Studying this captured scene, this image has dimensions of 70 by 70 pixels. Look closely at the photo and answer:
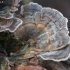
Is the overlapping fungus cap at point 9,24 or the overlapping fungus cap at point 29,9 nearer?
the overlapping fungus cap at point 9,24

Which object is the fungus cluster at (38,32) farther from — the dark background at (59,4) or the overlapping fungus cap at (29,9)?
the dark background at (59,4)

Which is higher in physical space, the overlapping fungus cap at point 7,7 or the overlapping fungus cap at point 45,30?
the overlapping fungus cap at point 7,7

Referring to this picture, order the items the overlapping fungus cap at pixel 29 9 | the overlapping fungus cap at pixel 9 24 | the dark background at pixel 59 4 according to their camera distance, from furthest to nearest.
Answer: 1. the dark background at pixel 59 4
2. the overlapping fungus cap at pixel 29 9
3. the overlapping fungus cap at pixel 9 24

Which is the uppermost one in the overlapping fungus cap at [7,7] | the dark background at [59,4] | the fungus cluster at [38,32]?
the overlapping fungus cap at [7,7]

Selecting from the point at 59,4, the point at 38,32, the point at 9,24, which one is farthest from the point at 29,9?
the point at 59,4

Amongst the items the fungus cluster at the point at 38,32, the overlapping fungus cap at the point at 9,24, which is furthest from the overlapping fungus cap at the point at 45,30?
the overlapping fungus cap at the point at 9,24

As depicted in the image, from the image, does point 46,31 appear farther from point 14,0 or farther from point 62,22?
point 14,0

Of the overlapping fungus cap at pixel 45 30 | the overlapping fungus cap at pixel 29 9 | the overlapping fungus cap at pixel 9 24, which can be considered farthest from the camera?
the overlapping fungus cap at pixel 29 9

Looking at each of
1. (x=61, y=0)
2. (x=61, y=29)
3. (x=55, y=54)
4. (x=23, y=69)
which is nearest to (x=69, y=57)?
(x=55, y=54)
